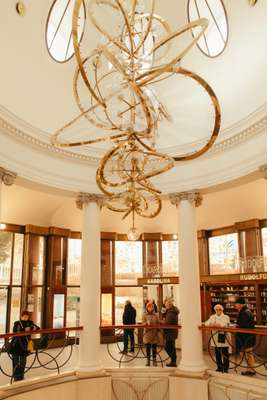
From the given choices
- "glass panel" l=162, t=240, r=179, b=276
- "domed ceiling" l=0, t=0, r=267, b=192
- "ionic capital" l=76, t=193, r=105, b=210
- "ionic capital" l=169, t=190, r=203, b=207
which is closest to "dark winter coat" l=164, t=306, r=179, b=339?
"ionic capital" l=169, t=190, r=203, b=207

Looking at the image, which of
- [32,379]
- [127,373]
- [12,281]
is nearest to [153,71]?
[32,379]

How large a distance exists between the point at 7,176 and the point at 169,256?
9.68 metres

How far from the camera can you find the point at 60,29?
9.98 meters

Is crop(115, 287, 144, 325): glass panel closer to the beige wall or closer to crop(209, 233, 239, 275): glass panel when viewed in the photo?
the beige wall

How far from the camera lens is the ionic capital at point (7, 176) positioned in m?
8.68

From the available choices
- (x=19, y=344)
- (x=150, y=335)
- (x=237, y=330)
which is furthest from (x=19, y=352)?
(x=237, y=330)

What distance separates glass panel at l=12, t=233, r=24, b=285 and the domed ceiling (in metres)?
4.82

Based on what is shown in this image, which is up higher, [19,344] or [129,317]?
[129,317]

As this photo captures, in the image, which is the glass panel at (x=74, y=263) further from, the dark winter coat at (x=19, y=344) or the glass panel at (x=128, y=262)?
the dark winter coat at (x=19, y=344)

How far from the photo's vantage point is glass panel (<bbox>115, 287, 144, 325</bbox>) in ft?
52.6

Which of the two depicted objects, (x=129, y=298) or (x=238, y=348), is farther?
(x=129, y=298)

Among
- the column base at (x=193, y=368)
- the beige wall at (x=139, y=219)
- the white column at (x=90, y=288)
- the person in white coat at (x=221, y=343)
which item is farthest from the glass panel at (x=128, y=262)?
the person in white coat at (x=221, y=343)

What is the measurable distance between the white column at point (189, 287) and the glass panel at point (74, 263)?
597 centimetres

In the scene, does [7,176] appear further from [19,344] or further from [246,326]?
[246,326]
